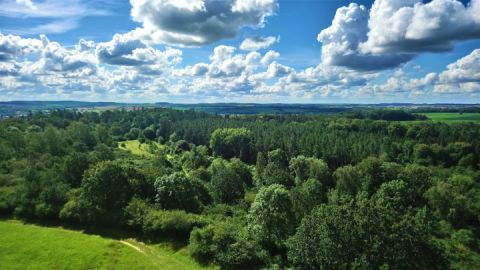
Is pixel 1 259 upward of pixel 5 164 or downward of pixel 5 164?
downward

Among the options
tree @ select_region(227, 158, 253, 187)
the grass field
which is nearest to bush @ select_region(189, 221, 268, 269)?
the grass field

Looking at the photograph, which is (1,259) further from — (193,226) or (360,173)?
(360,173)

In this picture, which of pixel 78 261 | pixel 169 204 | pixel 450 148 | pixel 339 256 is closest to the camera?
pixel 339 256

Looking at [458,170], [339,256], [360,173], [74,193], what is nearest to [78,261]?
[74,193]

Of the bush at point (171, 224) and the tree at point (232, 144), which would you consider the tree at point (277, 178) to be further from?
the tree at point (232, 144)

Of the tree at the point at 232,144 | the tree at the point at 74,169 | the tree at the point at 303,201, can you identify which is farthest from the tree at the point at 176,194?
the tree at the point at 232,144

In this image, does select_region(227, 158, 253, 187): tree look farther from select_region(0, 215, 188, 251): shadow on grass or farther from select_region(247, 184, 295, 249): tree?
Result: select_region(0, 215, 188, 251): shadow on grass
